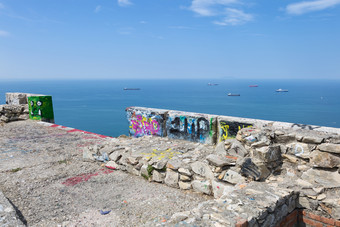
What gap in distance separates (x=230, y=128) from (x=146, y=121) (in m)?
2.54

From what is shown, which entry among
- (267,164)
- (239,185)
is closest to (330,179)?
(267,164)

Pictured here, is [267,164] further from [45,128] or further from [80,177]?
[45,128]

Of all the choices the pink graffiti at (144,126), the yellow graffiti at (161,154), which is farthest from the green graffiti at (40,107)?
the yellow graffiti at (161,154)

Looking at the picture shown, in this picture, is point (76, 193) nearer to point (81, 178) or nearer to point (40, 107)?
point (81, 178)

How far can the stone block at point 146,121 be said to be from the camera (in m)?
6.68

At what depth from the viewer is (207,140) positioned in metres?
5.80

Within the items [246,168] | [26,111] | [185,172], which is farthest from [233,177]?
[26,111]

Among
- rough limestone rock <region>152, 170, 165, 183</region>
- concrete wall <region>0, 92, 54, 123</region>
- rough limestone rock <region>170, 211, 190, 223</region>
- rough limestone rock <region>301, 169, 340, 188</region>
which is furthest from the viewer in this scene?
concrete wall <region>0, 92, 54, 123</region>

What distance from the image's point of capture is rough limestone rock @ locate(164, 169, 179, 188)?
4692 mm

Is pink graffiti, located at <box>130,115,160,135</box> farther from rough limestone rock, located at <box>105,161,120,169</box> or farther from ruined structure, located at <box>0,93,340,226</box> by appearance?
rough limestone rock, located at <box>105,161,120,169</box>

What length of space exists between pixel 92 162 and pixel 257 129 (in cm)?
386

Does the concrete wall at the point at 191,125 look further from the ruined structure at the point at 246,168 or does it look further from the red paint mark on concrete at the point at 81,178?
the red paint mark on concrete at the point at 81,178

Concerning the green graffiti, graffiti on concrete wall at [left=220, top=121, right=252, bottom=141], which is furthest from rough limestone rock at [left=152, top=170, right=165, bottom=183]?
the green graffiti

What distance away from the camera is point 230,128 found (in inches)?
210
